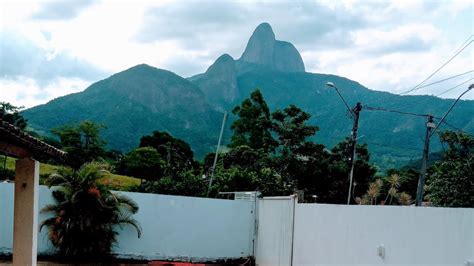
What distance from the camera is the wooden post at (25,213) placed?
620 cm

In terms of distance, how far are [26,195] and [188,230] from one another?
284 inches

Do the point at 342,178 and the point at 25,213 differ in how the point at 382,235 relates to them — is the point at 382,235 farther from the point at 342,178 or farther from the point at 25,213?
the point at 342,178

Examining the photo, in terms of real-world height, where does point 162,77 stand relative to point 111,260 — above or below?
above

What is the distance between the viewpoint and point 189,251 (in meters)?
13.2

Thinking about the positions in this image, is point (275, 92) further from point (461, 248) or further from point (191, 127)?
point (461, 248)

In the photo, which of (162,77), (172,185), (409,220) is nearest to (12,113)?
(172,185)

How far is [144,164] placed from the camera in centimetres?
3491

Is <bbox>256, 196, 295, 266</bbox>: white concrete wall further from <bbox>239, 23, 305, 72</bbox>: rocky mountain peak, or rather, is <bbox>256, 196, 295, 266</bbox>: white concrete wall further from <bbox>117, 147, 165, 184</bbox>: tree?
<bbox>239, 23, 305, 72</bbox>: rocky mountain peak

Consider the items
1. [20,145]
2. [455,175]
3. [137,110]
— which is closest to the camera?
[20,145]

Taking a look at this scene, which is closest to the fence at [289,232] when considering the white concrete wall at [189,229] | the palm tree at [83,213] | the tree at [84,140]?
the white concrete wall at [189,229]

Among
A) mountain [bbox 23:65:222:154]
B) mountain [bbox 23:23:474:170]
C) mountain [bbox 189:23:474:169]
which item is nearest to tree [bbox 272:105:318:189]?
mountain [bbox 189:23:474:169]

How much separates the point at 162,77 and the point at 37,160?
2780 inches

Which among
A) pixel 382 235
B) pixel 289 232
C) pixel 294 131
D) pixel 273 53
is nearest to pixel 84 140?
pixel 294 131

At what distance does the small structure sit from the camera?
6.07 m
